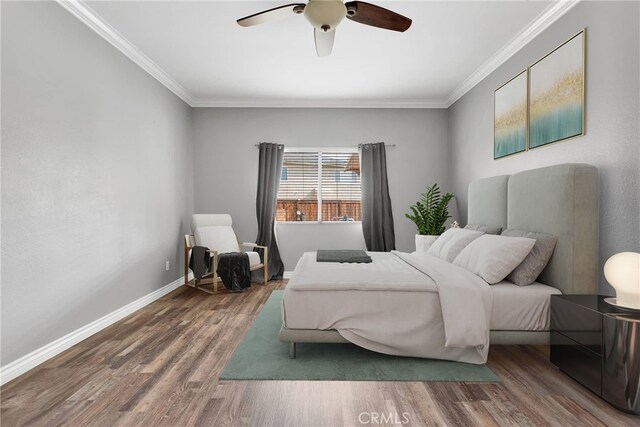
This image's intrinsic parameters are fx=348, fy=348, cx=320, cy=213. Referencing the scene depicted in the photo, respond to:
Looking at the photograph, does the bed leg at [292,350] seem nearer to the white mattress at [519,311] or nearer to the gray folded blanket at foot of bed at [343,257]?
the gray folded blanket at foot of bed at [343,257]

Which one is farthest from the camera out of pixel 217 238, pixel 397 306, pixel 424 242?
pixel 217 238

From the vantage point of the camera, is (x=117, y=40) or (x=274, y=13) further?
(x=117, y=40)

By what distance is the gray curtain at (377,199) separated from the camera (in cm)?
539

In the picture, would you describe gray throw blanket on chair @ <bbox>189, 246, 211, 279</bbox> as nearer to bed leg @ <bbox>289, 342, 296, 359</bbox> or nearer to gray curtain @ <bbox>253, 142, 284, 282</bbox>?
gray curtain @ <bbox>253, 142, 284, 282</bbox>

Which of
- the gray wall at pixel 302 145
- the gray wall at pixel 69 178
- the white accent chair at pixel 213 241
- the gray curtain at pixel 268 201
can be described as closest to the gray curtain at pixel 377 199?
the gray wall at pixel 302 145

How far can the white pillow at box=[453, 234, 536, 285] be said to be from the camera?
8.42ft

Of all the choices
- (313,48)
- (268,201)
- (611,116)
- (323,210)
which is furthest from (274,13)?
(323,210)

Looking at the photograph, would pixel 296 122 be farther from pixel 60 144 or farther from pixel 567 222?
pixel 567 222

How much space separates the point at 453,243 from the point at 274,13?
253 cm

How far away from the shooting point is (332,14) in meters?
2.30

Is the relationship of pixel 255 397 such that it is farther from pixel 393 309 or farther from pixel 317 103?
pixel 317 103

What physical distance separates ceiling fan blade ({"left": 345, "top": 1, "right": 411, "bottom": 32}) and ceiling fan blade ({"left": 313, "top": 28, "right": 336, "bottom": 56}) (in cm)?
22

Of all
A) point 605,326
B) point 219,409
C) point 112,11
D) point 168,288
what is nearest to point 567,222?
point 605,326

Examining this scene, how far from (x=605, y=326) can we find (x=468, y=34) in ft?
8.99
